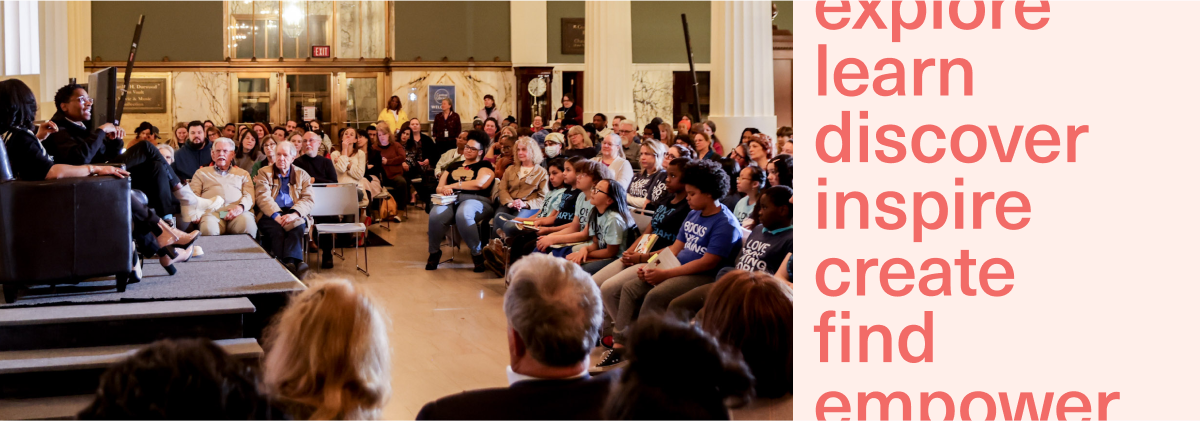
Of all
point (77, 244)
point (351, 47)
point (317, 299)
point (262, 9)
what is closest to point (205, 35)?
point (262, 9)

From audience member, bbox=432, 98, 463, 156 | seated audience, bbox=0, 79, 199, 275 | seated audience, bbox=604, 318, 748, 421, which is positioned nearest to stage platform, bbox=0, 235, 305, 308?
seated audience, bbox=0, 79, 199, 275

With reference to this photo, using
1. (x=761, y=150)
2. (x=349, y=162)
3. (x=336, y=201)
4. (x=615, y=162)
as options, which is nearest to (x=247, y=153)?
(x=349, y=162)

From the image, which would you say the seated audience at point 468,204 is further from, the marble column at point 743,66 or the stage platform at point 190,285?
the marble column at point 743,66

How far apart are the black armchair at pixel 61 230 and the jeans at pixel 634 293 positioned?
7.76ft

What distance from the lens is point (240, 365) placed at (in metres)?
1.44

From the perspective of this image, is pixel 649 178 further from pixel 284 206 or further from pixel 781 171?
pixel 284 206

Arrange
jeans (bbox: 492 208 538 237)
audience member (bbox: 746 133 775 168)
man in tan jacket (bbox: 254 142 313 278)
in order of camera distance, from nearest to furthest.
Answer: audience member (bbox: 746 133 775 168)
jeans (bbox: 492 208 538 237)
man in tan jacket (bbox: 254 142 313 278)

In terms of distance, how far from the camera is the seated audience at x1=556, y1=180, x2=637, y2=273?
5.87m

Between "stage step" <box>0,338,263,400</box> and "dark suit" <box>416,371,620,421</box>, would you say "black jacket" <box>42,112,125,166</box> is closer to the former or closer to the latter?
"stage step" <box>0,338,263,400</box>

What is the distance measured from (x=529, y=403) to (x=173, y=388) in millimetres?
731

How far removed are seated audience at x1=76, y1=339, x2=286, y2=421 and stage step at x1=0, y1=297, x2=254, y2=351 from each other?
2.87 metres

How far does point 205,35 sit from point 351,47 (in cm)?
239

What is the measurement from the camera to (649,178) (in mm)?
7199
